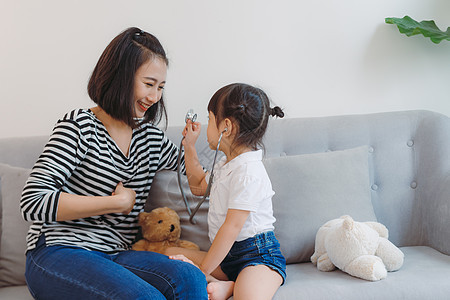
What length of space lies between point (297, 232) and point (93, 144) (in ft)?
2.54

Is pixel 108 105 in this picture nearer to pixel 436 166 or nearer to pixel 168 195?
pixel 168 195

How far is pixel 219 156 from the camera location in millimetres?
1813

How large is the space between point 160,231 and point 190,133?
0.36 m

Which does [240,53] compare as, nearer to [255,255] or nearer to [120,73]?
[120,73]

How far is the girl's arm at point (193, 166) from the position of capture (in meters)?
1.71

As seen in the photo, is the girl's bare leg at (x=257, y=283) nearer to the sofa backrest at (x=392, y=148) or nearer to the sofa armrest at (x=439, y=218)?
the sofa backrest at (x=392, y=148)

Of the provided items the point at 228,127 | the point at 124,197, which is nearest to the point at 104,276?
the point at 124,197

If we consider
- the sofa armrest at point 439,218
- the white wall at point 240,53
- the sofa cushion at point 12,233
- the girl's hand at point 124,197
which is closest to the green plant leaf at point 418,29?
the white wall at point 240,53

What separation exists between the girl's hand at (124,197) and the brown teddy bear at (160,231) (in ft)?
0.35

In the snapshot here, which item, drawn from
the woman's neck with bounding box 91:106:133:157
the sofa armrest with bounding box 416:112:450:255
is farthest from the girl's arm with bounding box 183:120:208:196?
the sofa armrest with bounding box 416:112:450:255

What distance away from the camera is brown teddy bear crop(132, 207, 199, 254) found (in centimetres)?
161

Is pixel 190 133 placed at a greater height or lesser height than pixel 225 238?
greater

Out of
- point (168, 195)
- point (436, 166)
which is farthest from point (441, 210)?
point (168, 195)

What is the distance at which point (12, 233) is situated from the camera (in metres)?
1.61
